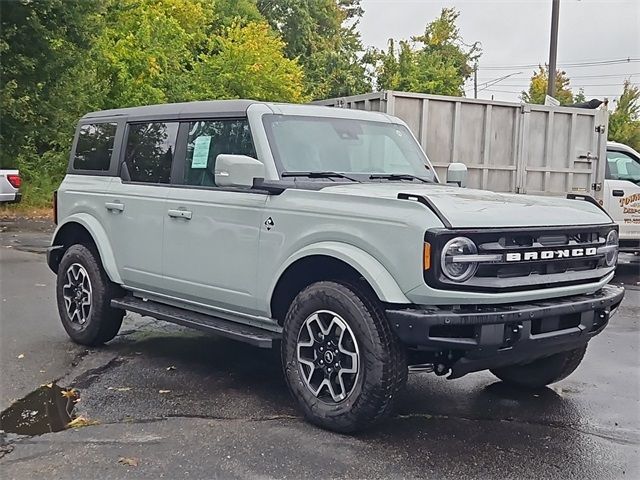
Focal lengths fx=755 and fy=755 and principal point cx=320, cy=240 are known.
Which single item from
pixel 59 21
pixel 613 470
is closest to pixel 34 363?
pixel 613 470

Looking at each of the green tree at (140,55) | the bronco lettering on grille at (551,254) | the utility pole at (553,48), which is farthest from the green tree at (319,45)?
the bronco lettering on grille at (551,254)

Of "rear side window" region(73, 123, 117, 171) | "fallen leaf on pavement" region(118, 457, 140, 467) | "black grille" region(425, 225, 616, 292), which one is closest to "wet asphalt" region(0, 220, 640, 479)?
"fallen leaf on pavement" region(118, 457, 140, 467)

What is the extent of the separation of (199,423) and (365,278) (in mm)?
Answer: 1358

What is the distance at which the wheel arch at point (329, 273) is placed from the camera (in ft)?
13.7

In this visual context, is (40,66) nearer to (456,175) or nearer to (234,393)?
(456,175)

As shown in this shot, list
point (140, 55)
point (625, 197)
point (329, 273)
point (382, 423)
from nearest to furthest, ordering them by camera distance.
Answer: point (382, 423) < point (329, 273) < point (625, 197) < point (140, 55)

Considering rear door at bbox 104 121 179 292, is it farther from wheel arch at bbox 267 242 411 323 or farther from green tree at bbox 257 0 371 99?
green tree at bbox 257 0 371 99

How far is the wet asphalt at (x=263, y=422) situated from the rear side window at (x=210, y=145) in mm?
1501

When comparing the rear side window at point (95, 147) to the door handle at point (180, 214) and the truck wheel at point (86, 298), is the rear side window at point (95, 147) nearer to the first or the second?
the truck wheel at point (86, 298)

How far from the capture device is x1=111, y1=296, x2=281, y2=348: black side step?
16.3ft

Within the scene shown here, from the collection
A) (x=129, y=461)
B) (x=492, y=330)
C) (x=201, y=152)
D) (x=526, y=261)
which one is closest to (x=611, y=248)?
(x=526, y=261)

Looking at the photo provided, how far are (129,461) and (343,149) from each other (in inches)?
106

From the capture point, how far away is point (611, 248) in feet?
16.1

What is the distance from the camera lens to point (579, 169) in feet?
40.8
